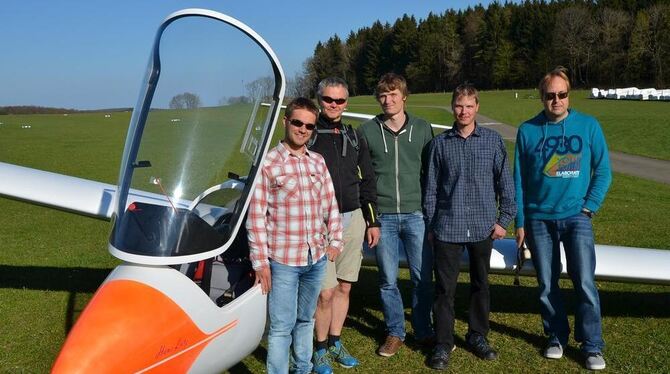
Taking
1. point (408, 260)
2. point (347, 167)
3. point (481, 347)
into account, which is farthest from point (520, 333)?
point (347, 167)

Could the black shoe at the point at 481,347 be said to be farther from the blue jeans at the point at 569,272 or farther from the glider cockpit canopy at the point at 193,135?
the glider cockpit canopy at the point at 193,135

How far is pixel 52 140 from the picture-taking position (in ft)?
101

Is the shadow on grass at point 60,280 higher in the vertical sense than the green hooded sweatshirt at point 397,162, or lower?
lower

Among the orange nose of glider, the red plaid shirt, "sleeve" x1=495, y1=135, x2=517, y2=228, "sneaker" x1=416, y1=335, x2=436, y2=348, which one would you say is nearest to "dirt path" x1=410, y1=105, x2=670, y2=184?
"sneaker" x1=416, y1=335, x2=436, y2=348

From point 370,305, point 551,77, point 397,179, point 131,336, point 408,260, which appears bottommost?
point 370,305

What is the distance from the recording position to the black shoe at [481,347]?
4410mm

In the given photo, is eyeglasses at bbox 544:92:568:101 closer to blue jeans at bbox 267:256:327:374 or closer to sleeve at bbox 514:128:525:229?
sleeve at bbox 514:128:525:229

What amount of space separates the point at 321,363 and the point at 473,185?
158cm

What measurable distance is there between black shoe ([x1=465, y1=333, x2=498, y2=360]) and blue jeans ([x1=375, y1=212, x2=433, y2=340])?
0.40m

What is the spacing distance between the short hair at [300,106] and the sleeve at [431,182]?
3.55ft

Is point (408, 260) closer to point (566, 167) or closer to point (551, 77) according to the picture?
point (566, 167)

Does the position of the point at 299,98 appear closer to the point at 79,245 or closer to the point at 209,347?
the point at 209,347

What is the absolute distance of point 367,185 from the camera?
4.02 meters

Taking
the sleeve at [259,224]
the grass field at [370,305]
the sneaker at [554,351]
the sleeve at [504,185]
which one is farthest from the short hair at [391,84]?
the sneaker at [554,351]
